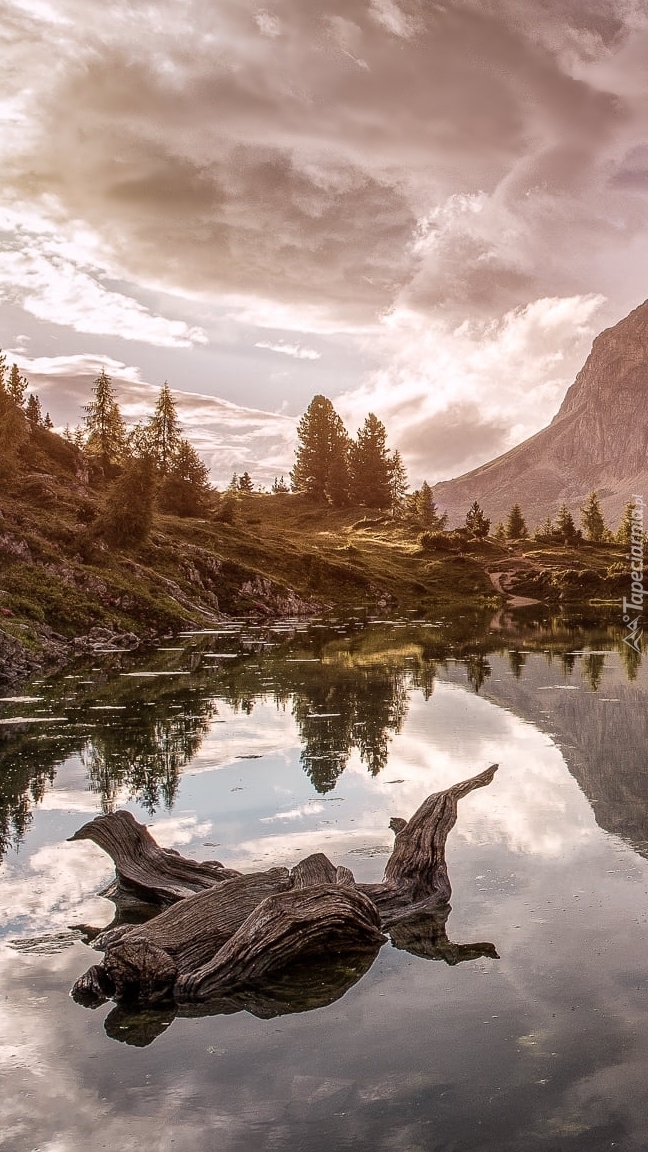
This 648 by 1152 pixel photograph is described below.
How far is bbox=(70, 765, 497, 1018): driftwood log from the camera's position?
1030cm

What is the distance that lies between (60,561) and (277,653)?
659 inches

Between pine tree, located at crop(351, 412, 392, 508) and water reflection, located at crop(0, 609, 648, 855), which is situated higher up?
pine tree, located at crop(351, 412, 392, 508)

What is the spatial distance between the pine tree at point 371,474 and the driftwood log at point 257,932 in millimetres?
171648

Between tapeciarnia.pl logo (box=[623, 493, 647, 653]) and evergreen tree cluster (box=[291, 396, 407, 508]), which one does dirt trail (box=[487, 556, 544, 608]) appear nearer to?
tapeciarnia.pl logo (box=[623, 493, 647, 653])

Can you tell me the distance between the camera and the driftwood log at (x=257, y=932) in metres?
10.3

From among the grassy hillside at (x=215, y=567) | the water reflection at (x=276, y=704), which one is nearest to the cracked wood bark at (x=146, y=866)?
the water reflection at (x=276, y=704)

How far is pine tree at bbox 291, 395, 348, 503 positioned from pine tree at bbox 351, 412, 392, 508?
10.8ft

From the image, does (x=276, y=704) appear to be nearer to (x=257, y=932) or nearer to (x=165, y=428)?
(x=257, y=932)

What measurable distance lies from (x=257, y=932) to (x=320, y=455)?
592ft

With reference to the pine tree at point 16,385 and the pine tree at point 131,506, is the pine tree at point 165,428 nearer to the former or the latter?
the pine tree at point 16,385

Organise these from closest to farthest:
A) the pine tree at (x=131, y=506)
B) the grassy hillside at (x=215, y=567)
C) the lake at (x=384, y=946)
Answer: the lake at (x=384, y=946), the grassy hillside at (x=215, y=567), the pine tree at (x=131, y=506)

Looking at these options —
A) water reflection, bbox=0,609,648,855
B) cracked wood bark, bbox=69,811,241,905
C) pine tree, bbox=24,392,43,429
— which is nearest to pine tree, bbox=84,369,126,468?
pine tree, bbox=24,392,43,429

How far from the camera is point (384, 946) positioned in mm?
11727

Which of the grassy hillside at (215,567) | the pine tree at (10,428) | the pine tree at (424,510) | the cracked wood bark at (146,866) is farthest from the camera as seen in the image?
the pine tree at (424,510)
